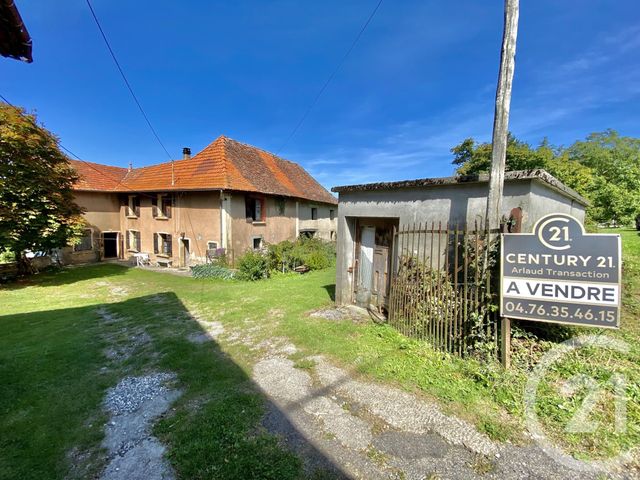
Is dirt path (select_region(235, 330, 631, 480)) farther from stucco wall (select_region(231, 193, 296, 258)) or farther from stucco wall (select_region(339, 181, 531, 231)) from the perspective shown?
stucco wall (select_region(231, 193, 296, 258))

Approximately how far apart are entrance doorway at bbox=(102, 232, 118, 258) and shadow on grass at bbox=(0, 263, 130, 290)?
299 centimetres

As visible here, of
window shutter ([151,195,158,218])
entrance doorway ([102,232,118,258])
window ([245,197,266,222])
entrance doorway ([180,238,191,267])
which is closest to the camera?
window ([245,197,266,222])

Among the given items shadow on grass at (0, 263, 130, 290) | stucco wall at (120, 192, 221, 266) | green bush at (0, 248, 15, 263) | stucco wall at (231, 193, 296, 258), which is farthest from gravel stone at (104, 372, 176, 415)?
green bush at (0, 248, 15, 263)

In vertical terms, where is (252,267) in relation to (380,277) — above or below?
below

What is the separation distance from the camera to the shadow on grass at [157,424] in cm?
247

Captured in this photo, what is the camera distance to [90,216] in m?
18.4

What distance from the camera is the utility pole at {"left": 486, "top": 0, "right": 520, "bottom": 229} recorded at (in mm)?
3836

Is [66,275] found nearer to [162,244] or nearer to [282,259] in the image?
[162,244]

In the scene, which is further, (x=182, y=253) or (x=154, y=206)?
(x=154, y=206)

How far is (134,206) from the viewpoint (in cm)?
1908

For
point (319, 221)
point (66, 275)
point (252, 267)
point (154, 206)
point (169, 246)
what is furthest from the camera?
point (319, 221)

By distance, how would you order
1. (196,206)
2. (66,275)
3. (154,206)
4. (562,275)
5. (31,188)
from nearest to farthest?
1. (562,275)
2. (31,188)
3. (66,275)
4. (196,206)
5. (154,206)

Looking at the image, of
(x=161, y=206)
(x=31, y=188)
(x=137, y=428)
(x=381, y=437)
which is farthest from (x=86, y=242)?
(x=381, y=437)

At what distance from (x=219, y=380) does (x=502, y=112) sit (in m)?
5.83
